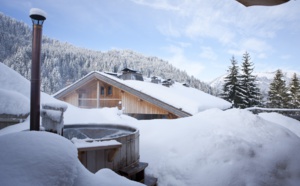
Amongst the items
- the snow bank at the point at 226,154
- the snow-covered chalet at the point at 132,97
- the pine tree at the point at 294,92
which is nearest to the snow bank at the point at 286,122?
the snow bank at the point at 226,154

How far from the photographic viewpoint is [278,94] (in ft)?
101

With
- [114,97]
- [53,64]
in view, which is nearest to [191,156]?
[114,97]

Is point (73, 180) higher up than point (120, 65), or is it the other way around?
point (120, 65)

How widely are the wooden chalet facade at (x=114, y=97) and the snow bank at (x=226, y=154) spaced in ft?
22.7

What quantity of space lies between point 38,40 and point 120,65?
57940 millimetres

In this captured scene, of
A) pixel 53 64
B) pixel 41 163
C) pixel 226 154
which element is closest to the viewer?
pixel 41 163

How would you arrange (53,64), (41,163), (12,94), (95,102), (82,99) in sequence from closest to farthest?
(41,163), (12,94), (95,102), (82,99), (53,64)

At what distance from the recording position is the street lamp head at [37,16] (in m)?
4.23

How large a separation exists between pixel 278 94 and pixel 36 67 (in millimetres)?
35810

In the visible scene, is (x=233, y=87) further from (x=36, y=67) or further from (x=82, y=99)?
(x=36, y=67)

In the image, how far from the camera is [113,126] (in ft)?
19.2

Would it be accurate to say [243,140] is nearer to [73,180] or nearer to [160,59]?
[73,180]

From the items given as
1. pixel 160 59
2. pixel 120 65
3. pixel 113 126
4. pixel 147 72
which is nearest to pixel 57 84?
pixel 120 65

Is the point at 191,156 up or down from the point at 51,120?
down
